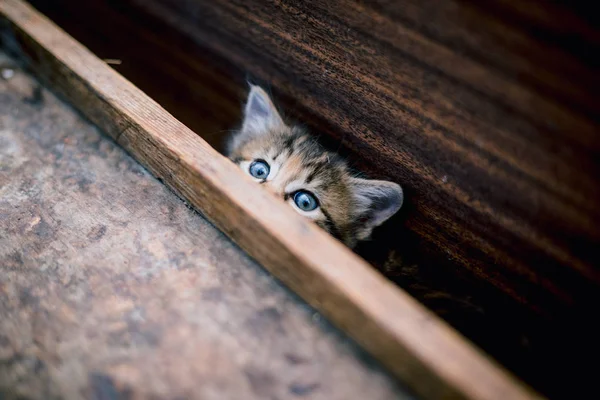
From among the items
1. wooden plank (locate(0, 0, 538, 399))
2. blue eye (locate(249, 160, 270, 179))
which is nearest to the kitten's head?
blue eye (locate(249, 160, 270, 179))

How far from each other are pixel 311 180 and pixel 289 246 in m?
0.76

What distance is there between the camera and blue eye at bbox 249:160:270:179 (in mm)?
1607

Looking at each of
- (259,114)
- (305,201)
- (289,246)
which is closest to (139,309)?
(289,246)

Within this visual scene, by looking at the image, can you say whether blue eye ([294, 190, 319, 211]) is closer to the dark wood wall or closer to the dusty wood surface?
the dark wood wall

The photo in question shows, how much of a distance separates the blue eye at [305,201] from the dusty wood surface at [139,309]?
579 mm

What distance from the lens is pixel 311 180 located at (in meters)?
1.52

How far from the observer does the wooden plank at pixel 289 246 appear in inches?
26.4

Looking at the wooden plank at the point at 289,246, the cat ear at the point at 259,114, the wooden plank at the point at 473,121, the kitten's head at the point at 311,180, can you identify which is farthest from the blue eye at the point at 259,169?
the wooden plank at the point at 289,246

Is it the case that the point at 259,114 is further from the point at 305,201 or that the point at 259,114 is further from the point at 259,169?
the point at 305,201

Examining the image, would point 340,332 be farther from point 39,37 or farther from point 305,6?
point 39,37

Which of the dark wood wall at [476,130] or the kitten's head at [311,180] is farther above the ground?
the dark wood wall at [476,130]

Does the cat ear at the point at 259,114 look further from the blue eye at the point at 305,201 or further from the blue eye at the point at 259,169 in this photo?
the blue eye at the point at 305,201

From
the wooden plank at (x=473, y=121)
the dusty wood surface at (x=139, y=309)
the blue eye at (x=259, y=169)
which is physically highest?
the wooden plank at (x=473, y=121)

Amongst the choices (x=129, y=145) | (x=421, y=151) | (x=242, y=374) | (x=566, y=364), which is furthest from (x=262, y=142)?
(x=566, y=364)
